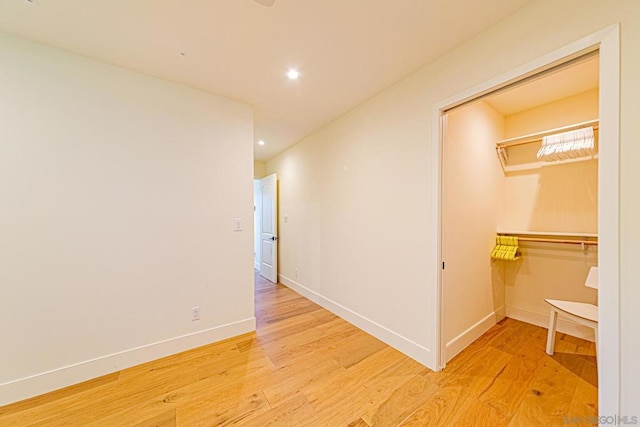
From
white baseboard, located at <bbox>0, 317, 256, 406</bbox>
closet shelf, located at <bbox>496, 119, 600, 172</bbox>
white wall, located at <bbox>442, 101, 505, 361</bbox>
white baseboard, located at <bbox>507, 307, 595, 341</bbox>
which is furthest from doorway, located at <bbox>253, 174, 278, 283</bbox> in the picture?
white baseboard, located at <bbox>507, 307, 595, 341</bbox>

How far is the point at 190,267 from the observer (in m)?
2.33

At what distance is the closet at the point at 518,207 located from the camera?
219 cm

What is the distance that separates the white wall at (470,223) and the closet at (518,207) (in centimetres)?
1

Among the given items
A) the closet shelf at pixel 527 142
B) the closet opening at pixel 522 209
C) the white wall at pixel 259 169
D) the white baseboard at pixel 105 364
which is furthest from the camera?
the white wall at pixel 259 169

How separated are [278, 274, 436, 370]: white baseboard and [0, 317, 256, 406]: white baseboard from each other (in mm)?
1188

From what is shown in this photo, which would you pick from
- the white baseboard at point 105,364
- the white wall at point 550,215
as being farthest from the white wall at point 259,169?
the white wall at point 550,215

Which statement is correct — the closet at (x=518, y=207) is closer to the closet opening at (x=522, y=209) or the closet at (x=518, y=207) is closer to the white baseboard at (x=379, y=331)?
the closet opening at (x=522, y=209)

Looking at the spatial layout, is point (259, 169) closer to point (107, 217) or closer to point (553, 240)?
point (107, 217)

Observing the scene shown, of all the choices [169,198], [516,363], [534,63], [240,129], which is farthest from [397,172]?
[169,198]

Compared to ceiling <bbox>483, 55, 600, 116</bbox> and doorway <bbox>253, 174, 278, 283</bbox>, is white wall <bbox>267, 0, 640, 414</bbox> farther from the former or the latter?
doorway <bbox>253, 174, 278, 283</bbox>

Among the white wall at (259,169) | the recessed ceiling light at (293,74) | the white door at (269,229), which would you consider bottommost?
the white door at (269,229)

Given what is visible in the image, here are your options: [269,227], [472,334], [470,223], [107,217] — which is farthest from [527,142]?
[107,217]

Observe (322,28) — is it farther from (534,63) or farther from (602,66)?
(602,66)

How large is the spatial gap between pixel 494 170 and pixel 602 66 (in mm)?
1786
